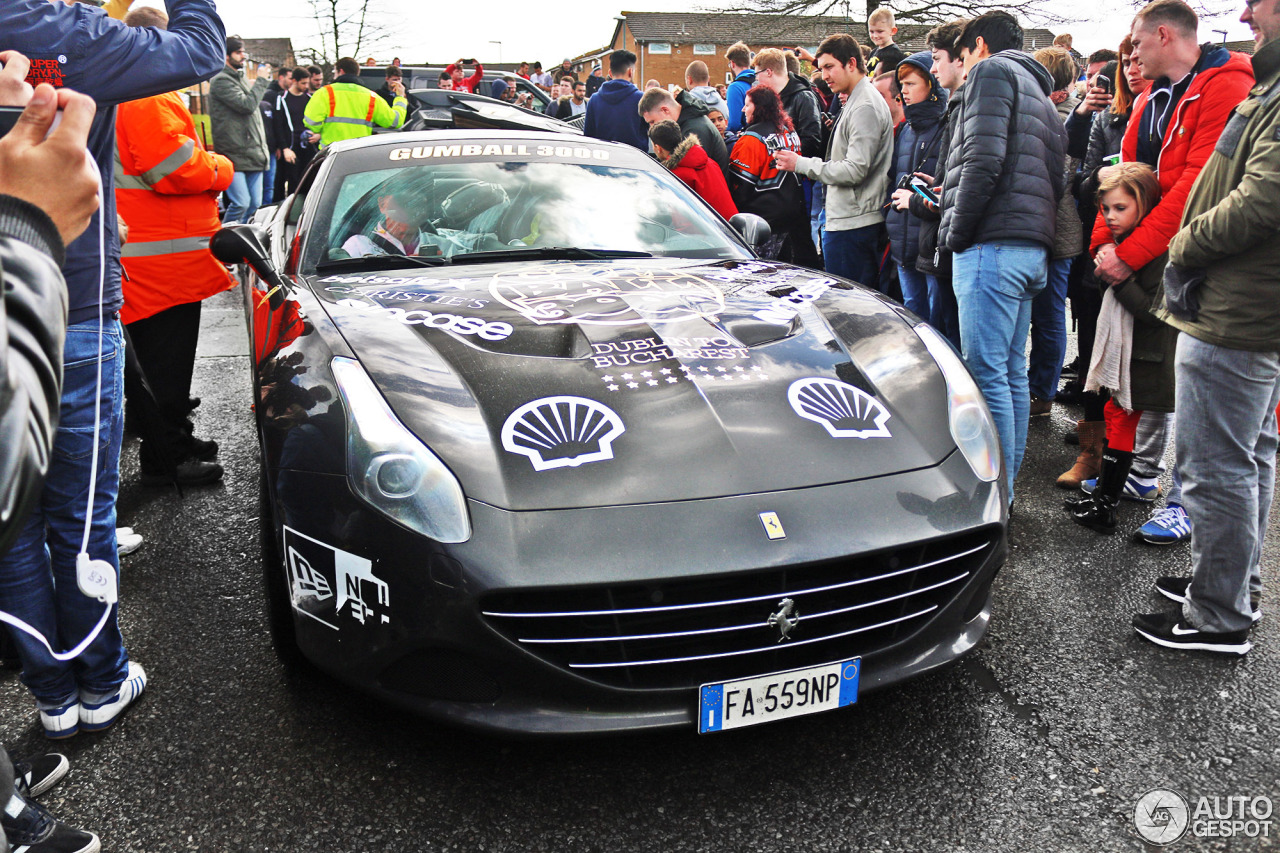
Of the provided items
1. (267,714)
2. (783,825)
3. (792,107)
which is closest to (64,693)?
(267,714)

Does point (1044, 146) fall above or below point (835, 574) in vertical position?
above

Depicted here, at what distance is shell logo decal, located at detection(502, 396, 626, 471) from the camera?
79.7 inches

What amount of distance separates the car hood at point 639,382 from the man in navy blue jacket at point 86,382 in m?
0.58

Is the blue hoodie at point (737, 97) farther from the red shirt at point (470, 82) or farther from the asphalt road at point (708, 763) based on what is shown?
the red shirt at point (470, 82)

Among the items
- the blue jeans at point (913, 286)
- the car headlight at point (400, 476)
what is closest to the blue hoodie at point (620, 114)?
the blue jeans at point (913, 286)

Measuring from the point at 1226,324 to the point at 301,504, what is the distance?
7.83ft

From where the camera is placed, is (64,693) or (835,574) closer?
(835,574)

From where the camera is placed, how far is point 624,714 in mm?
1922

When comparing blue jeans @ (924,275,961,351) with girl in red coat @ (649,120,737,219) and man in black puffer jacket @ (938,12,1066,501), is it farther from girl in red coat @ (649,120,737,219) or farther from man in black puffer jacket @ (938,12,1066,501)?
girl in red coat @ (649,120,737,219)

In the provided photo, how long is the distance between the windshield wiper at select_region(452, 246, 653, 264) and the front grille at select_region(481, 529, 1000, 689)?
5.31 ft

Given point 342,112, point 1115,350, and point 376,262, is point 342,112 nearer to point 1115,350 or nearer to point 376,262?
point 376,262

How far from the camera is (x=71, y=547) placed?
2.28 metres

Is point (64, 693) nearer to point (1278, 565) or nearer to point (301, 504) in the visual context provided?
point (301, 504)

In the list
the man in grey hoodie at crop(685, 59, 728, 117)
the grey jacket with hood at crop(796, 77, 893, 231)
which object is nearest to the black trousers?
the grey jacket with hood at crop(796, 77, 893, 231)
